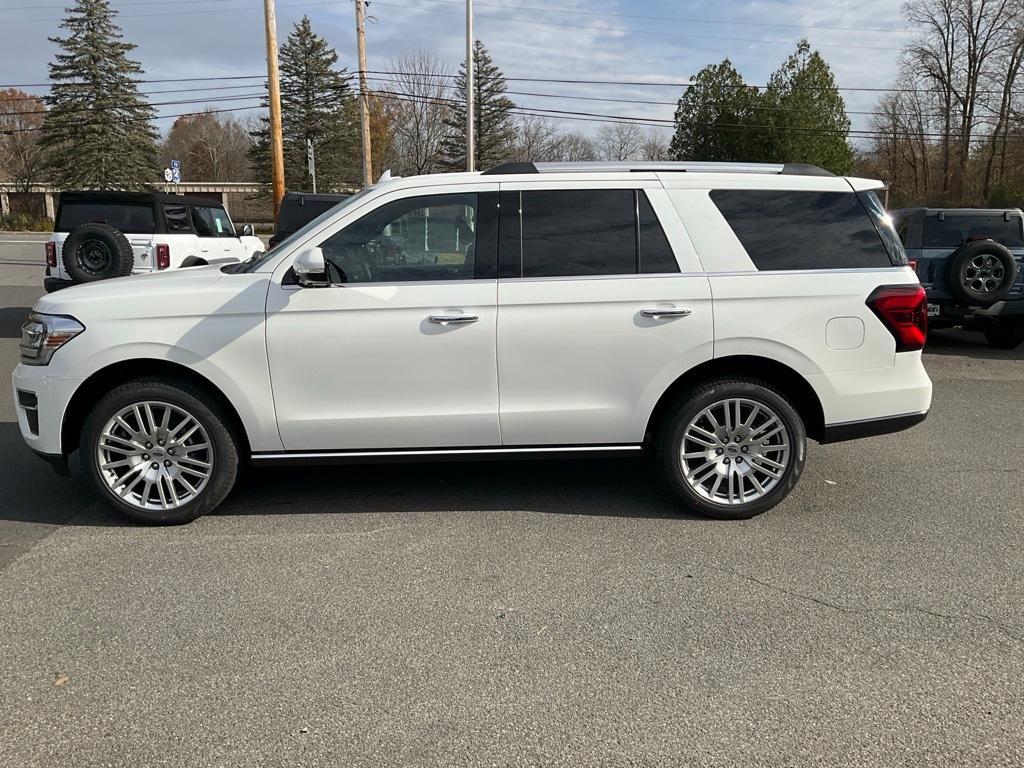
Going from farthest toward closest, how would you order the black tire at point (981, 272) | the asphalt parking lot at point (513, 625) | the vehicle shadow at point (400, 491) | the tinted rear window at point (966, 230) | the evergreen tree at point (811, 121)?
the evergreen tree at point (811, 121) < the tinted rear window at point (966, 230) < the black tire at point (981, 272) < the vehicle shadow at point (400, 491) < the asphalt parking lot at point (513, 625)

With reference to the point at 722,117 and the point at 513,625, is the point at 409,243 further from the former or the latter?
the point at 722,117

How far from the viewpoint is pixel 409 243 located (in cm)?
446

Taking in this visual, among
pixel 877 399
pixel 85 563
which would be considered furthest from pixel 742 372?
pixel 85 563

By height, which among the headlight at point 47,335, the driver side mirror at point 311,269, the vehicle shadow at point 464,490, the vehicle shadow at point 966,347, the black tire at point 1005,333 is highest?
the driver side mirror at point 311,269

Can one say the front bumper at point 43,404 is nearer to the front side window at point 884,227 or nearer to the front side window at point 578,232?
the front side window at point 578,232

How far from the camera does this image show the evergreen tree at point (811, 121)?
40.0 meters

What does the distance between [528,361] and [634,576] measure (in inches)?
50.3

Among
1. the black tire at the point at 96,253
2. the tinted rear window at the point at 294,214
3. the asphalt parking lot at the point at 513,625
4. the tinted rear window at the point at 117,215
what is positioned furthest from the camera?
the tinted rear window at the point at 294,214

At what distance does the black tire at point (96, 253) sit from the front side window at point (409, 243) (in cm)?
726

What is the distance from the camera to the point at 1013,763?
250cm

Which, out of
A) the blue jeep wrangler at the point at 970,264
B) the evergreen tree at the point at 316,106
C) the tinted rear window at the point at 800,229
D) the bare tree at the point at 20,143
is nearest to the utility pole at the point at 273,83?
the blue jeep wrangler at the point at 970,264

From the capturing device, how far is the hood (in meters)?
4.29

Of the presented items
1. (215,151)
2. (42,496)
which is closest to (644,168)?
(42,496)

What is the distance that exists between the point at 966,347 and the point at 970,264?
1802mm
